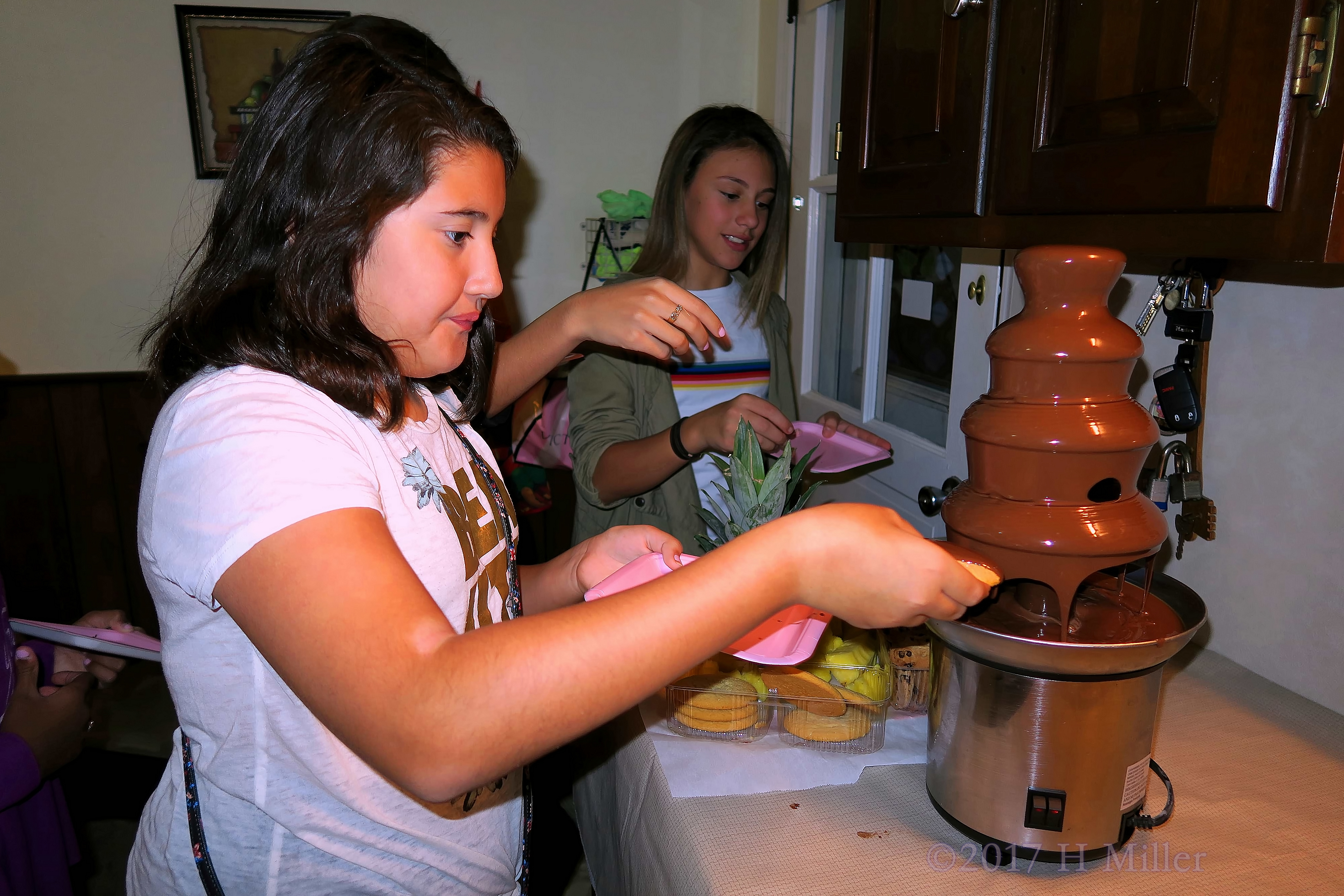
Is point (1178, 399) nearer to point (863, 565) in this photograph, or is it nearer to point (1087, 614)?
point (1087, 614)

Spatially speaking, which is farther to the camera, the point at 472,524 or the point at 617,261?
the point at 617,261

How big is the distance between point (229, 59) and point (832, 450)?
6.80ft

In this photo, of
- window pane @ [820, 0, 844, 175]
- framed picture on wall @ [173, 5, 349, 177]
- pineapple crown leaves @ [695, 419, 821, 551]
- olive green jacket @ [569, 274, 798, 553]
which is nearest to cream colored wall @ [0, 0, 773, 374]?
framed picture on wall @ [173, 5, 349, 177]

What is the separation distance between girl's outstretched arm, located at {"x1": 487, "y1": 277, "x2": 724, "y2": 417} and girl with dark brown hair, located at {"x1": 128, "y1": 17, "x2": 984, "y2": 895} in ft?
0.78

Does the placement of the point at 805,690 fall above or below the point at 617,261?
below

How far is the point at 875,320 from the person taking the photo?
203cm

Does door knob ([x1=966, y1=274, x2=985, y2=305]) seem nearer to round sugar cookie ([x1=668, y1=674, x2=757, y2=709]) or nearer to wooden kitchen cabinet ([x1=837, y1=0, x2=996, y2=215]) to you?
wooden kitchen cabinet ([x1=837, y1=0, x2=996, y2=215])

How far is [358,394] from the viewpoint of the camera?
2.35 ft

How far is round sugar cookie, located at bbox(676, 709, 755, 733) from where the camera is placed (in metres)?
1.03

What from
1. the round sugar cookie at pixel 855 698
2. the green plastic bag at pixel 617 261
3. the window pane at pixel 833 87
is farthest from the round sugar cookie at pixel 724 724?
the green plastic bag at pixel 617 261

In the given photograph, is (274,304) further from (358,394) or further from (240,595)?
(240,595)

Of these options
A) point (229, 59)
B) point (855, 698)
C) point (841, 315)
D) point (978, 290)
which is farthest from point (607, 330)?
point (229, 59)

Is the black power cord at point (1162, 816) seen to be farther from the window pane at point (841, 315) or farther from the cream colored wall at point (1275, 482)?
the window pane at point (841, 315)

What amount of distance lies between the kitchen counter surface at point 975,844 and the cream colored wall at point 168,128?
6.59 ft
